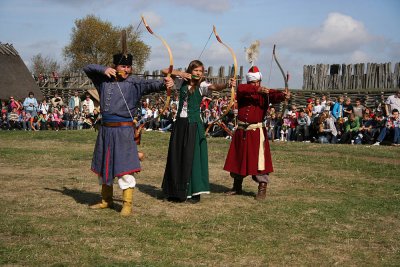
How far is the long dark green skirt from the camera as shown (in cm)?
789

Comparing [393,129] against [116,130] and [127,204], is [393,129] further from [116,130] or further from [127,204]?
[127,204]

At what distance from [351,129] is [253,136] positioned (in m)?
10.8

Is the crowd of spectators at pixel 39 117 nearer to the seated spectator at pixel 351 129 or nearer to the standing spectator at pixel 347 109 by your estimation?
the standing spectator at pixel 347 109

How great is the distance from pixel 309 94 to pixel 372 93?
3127 mm

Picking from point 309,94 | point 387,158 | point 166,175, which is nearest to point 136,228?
point 166,175

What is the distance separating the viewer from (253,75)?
8484 millimetres

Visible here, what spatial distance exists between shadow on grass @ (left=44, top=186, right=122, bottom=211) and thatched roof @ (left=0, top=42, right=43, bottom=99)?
30694 mm

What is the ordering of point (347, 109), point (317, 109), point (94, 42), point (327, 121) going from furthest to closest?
point (94, 42), point (317, 109), point (347, 109), point (327, 121)

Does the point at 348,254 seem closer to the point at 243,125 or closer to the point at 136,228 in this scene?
the point at 136,228

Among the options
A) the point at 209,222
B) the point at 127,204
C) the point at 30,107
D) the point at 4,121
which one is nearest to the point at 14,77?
the point at 4,121

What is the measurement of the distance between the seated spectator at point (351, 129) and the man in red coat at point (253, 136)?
10684 mm

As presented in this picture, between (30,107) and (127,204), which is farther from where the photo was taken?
(30,107)

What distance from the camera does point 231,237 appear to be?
19.7ft

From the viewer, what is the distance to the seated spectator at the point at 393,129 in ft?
57.4
